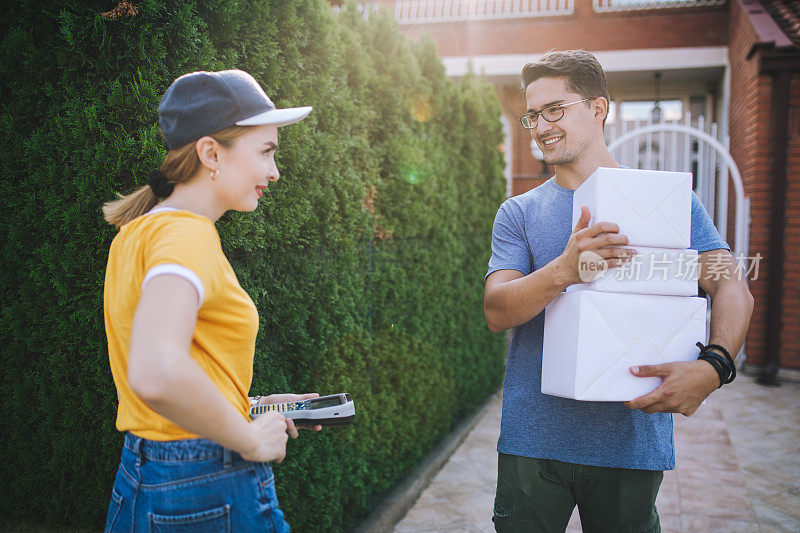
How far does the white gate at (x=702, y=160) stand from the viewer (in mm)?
7691

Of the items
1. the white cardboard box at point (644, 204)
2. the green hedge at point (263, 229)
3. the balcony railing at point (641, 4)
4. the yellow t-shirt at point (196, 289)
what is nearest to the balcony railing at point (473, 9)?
the balcony railing at point (641, 4)

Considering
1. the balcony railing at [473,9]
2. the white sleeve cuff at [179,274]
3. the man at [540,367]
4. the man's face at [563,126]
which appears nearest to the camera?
the white sleeve cuff at [179,274]

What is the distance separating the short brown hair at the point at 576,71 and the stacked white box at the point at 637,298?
1.79ft

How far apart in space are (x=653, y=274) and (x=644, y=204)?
207 mm

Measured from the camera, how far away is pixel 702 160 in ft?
29.6

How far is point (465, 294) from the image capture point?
5668 mm

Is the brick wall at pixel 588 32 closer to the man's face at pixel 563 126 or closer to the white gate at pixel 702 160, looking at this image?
the white gate at pixel 702 160

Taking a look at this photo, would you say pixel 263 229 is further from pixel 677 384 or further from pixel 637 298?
pixel 677 384

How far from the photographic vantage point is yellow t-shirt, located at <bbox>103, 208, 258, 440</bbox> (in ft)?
3.70

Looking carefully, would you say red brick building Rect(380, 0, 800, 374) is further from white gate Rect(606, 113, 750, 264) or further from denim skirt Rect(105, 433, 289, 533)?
denim skirt Rect(105, 433, 289, 533)

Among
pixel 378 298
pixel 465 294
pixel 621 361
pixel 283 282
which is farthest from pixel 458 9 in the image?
pixel 621 361

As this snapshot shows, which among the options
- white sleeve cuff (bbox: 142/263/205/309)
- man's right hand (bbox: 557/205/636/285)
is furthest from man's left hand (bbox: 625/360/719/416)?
white sleeve cuff (bbox: 142/263/205/309)

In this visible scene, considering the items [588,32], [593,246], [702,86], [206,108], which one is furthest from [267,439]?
[702,86]

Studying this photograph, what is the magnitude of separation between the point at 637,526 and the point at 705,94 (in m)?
11.8
